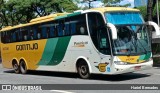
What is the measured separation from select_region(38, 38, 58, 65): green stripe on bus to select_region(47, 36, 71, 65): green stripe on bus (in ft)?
0.82

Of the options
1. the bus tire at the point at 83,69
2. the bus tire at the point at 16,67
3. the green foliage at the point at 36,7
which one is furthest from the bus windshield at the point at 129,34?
the green foliage at the point at 36,7

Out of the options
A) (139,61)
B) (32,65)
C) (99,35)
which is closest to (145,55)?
(139,61)

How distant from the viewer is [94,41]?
16.3 metres

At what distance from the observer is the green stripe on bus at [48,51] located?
1950 centimetres

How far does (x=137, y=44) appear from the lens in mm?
15844

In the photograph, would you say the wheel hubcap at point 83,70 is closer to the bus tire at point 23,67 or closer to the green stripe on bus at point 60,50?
the green stripe on bus at point 60,50

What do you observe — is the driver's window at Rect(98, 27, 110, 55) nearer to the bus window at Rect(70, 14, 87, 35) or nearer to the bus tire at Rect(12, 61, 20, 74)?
the bus window at Rect(70, 14, 87, 35)

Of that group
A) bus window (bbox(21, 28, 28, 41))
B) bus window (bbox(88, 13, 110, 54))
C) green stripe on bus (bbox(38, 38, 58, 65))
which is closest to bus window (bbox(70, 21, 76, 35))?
bus window (bbox(88, 13, 110, 54))

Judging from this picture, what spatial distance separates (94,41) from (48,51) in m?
4.58

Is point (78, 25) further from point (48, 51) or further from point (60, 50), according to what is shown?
point (48, 51)

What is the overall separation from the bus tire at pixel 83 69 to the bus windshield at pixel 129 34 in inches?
86.6

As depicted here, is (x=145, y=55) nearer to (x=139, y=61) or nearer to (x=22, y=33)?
(x=139, y=61)

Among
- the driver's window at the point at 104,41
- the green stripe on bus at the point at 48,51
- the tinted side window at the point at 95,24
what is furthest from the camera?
the green stripe on bus at the point at 48,51

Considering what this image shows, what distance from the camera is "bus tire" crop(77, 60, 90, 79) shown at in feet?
55.8
